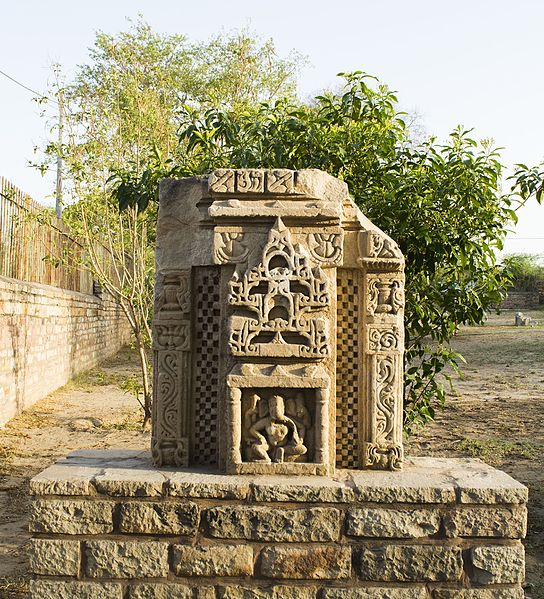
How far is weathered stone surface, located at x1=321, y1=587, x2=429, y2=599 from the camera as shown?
3.20 m

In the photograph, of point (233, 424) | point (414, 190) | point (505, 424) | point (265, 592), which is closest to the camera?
point (265, 592)

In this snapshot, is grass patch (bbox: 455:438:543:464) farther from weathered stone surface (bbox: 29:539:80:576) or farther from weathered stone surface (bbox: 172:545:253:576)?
weathered stone surface (bbox: 29:539:80:576)

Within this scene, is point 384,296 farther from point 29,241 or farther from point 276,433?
point 29,241

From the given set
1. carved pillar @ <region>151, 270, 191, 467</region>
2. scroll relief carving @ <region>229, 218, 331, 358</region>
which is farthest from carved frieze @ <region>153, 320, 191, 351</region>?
scroll relief carving @ <region>229, 218, 331, 358</region>

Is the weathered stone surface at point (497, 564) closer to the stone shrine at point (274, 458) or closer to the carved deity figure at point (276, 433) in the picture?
Answer: the stone shrine at point (274, 458)

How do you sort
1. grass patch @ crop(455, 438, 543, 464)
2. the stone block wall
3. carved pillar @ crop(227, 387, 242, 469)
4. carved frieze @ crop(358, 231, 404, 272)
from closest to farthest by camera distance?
carved pillar @ crop(227, 387, 242, 469) < carved frieze @ crop(358, 231, 404, 272) < grass patch @ crop(455, 438, 543, 464) < the stone block wall

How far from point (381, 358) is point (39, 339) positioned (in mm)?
7929

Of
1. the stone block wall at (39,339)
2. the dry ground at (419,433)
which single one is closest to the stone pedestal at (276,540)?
the dry ground at (419,433)

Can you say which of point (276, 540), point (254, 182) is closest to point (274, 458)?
point (276, 540)

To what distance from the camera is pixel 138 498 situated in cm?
327

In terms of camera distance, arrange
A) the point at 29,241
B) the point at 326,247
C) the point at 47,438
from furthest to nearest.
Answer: the point at 29,241, the point at 47,438, the point at 326,247

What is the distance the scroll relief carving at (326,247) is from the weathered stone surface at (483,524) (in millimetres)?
1243

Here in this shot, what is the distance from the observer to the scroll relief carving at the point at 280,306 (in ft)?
11.2

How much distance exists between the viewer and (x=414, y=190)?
4.55m
